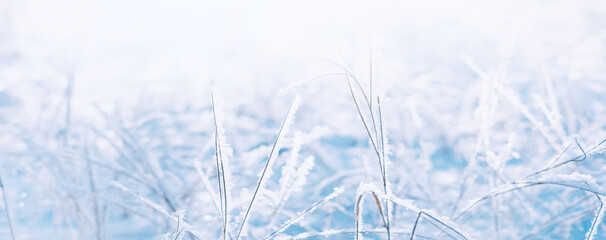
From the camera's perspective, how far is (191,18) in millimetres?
3168

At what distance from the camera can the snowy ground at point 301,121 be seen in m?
0.79

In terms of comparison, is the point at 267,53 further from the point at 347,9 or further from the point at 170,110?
the point at 347,9

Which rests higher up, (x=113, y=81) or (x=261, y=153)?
(x=113, y=81)

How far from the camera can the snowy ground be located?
79cm

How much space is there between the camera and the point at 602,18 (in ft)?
9.99

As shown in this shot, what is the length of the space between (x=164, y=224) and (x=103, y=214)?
5.2 inches

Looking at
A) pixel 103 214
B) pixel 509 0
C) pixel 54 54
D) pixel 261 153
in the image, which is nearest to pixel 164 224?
pixel 103 214

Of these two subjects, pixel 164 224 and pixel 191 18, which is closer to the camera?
pixel 164 224

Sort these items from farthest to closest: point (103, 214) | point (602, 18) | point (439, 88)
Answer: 1. point (602, 18)
2. point (439, 88)
3. point (103, 214)

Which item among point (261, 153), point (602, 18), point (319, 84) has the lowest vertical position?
point (261, 153)

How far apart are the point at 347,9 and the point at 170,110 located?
1797 millimetres

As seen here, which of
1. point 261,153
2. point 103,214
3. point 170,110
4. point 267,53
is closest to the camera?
point 103,214

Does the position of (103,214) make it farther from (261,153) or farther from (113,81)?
(113,81)

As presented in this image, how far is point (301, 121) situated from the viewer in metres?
1.63
